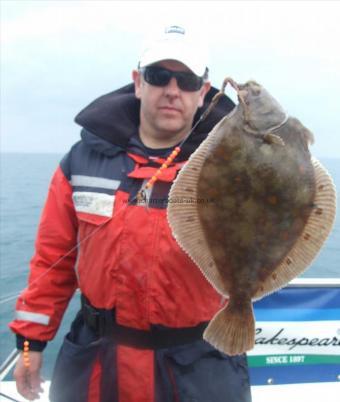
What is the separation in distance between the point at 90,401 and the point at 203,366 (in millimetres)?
602

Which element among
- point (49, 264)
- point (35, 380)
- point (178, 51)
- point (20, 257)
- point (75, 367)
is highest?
point (178, 51)

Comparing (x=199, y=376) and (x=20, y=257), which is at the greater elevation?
(x=199, y=376)

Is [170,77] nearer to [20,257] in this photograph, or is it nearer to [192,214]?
[192,214]

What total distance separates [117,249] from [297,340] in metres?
2.25

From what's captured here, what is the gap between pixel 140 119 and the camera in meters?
2.53

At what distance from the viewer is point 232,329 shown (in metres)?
1.80

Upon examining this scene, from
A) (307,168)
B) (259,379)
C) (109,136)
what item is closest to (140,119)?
(109,136)

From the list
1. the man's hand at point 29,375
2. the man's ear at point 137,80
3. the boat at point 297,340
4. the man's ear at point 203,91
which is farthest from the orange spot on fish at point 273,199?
the boat at point 297,340

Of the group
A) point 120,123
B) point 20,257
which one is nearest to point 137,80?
point 120,123

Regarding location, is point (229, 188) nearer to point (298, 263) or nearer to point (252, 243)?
point (252, 243)

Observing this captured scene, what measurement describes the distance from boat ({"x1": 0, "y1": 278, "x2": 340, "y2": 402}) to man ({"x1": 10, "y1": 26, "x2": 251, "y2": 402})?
147 centimetres

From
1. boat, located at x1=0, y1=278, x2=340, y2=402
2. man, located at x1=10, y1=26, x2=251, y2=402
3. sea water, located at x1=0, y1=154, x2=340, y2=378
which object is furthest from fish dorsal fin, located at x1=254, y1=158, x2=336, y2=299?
boat, located at x1=0, y1=278, x2=340, y2=402

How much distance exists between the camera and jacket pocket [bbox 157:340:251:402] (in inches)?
83.0

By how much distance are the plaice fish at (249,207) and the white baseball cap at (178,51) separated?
0.60 m
